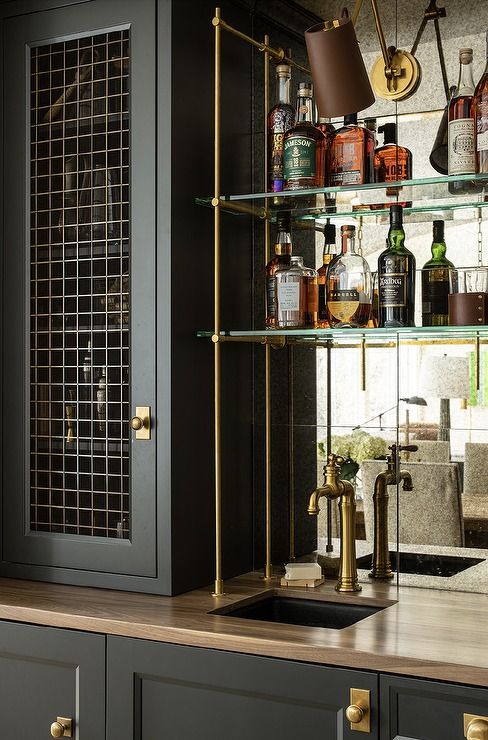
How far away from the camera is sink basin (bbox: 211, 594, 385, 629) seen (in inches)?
91.5

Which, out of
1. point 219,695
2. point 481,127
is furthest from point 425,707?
Answer: point 481,127

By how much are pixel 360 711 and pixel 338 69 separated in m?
1.36

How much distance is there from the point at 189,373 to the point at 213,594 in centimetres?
55

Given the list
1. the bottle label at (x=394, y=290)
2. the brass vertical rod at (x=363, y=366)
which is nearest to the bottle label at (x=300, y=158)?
the bottle label at (x=394, y=290)

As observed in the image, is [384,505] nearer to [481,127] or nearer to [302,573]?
[302,573]

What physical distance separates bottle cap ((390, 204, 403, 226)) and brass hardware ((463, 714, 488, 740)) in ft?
3.77

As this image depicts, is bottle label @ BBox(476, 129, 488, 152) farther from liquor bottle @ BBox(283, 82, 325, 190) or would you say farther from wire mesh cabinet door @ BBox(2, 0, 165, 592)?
wire mesh cabinet door @ BBox(2, 0, 165, 592)

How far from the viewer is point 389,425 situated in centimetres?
249

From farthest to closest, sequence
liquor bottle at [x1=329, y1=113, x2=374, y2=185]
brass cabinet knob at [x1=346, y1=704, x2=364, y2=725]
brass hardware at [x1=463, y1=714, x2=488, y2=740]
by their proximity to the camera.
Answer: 1. liquor bottle at [x1=329, y1=113, x2=374, y2=185]
2. brass cabinet knob at [x1=346, y1=704, x2=364, y2=725]
3. brass hardware at [x1=463, y1=714, x2=488, y2=740]

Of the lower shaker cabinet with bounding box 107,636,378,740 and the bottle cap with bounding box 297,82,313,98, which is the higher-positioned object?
the bottle cap with bounding box 297,82,313,98

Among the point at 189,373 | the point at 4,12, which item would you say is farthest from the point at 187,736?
the point at 4,12

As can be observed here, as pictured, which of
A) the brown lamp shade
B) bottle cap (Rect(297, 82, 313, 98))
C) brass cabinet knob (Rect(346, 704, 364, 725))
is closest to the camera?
brass cabinet knob (Rect(346, 704, 364, 725))

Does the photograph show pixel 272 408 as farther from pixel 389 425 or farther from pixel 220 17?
pixel 220 17

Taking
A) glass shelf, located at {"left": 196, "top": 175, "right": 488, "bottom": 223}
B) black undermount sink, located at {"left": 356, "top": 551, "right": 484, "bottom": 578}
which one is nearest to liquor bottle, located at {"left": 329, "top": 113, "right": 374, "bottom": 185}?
glass shelf, located at {"left": 196, "top": 175, "right": 488, "bottom": 223}
